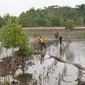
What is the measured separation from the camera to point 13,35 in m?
18.1

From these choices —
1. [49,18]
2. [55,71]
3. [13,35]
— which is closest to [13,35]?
[13,35]

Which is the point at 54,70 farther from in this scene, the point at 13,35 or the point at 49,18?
the point at 49,18

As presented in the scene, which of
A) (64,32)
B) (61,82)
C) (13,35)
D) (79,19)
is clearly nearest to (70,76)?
(61,82)

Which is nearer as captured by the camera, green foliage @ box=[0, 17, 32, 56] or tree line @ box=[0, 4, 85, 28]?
green foliage @ box=[0, 17, 32, 56]

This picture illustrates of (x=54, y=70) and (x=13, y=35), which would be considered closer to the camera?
(x=54, y=70)

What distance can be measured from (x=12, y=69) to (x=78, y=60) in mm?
7067

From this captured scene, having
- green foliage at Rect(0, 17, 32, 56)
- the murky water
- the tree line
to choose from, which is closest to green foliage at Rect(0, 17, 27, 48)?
green foliage at Rect(0, 17, 32, 56)

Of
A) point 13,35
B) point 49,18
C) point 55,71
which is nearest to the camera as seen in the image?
point 55,71

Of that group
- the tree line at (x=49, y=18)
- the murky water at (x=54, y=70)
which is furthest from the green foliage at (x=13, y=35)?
the tree line at (x=49, y=18)

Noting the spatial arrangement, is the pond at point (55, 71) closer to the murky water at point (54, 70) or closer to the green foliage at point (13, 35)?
the murky water at point (54, 70)

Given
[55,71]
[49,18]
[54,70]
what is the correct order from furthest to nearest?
1. [49,18]
2. [54,70]
3. [55,71]

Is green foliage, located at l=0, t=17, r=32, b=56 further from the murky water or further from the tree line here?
the tree line

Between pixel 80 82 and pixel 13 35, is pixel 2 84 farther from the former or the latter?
pixel 13 35

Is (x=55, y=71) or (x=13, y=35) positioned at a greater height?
(x=13, y=35)
